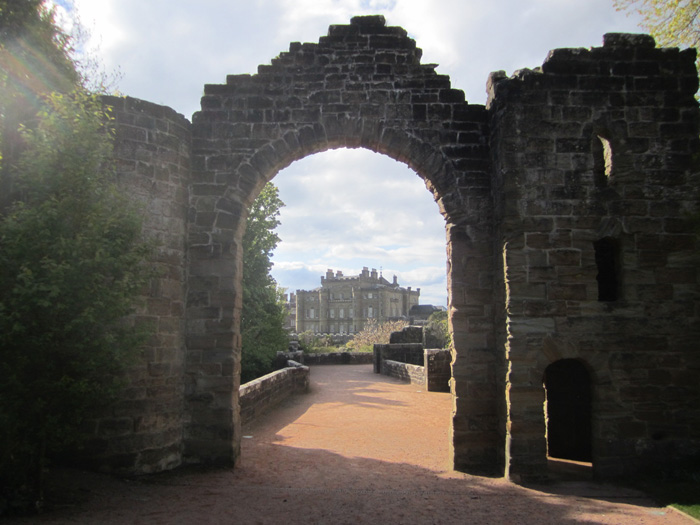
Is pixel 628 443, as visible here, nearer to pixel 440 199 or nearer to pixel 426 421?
pixel 440 199

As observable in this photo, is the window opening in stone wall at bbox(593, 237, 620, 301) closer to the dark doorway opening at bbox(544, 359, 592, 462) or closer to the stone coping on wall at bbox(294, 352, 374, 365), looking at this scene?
the dark doorway opening at bbox(544, 359, 592, 462)

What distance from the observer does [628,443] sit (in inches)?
256

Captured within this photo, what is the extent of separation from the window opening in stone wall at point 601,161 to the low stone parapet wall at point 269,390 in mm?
7719

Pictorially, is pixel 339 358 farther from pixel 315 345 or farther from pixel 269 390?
pixel 269 390

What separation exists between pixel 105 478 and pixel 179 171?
411 centimetres

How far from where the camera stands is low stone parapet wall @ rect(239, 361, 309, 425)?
35.3ft

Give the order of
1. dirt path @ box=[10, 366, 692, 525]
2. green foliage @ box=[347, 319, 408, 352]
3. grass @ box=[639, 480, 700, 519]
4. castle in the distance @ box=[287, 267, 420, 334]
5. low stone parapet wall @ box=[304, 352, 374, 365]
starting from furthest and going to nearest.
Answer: castle in the distance @ box=[287, 267, 420, 334], green foliage @ box=[347, 319, 408, 352], low stone parapet wall @ box=[304, 352, 374, 365], grass @ box=[639, 480, 700, 519], dirt path @ box=[10, 366, 692, 525]

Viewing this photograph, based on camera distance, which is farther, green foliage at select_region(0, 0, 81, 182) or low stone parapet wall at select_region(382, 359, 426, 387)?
low stone parapet wall at select_region(382, 359, 426, 387)

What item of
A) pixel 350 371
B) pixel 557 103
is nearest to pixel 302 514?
pixel 557 103

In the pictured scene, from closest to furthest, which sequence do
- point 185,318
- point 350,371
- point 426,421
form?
1. point 185,318
2. point 426,421
3. point 350,371

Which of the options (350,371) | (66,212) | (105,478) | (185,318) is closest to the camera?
(66,212)

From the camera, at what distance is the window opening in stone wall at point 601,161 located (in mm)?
6871

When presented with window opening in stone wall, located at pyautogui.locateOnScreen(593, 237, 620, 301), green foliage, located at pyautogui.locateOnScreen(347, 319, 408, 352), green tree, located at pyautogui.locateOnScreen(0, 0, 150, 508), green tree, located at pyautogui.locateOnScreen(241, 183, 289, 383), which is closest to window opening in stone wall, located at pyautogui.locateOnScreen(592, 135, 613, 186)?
window opening in stone wall, located at pyautogui.locateOnScreen(593, 237, 620, 301)

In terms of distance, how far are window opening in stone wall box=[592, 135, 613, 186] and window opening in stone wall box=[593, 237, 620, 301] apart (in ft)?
2.70
